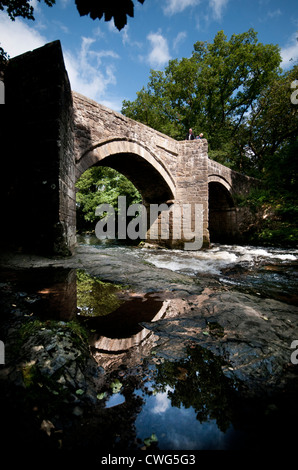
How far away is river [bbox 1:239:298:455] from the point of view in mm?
729

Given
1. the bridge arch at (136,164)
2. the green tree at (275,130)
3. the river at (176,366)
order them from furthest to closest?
the green tree at (275,130) → the bridge arch at (136,164) → the river at (176,366)

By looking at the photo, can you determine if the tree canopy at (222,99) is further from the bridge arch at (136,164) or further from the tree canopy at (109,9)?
the tree canopy at (109,9)

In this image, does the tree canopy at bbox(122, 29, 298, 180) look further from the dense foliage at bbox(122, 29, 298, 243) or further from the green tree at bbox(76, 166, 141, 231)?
the green tree at bbox(76, 166, 141, 231)

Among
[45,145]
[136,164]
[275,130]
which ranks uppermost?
[275,130]

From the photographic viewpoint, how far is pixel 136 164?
7371 millimetres

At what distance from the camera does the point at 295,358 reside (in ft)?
3.78

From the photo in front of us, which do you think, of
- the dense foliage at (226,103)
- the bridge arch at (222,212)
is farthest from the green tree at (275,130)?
the bridge arch at (222,212)

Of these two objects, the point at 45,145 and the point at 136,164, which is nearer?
the point at 45,145

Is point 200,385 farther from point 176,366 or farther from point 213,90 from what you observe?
point 213,90

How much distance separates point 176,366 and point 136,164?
7.08 metres

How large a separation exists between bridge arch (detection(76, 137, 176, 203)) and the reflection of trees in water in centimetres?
497

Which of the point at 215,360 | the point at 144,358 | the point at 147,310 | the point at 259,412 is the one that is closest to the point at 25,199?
the point at 147,310

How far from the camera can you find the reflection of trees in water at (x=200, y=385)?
0.84 meters

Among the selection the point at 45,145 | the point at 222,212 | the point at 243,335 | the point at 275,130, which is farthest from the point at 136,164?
the point at 275,130
